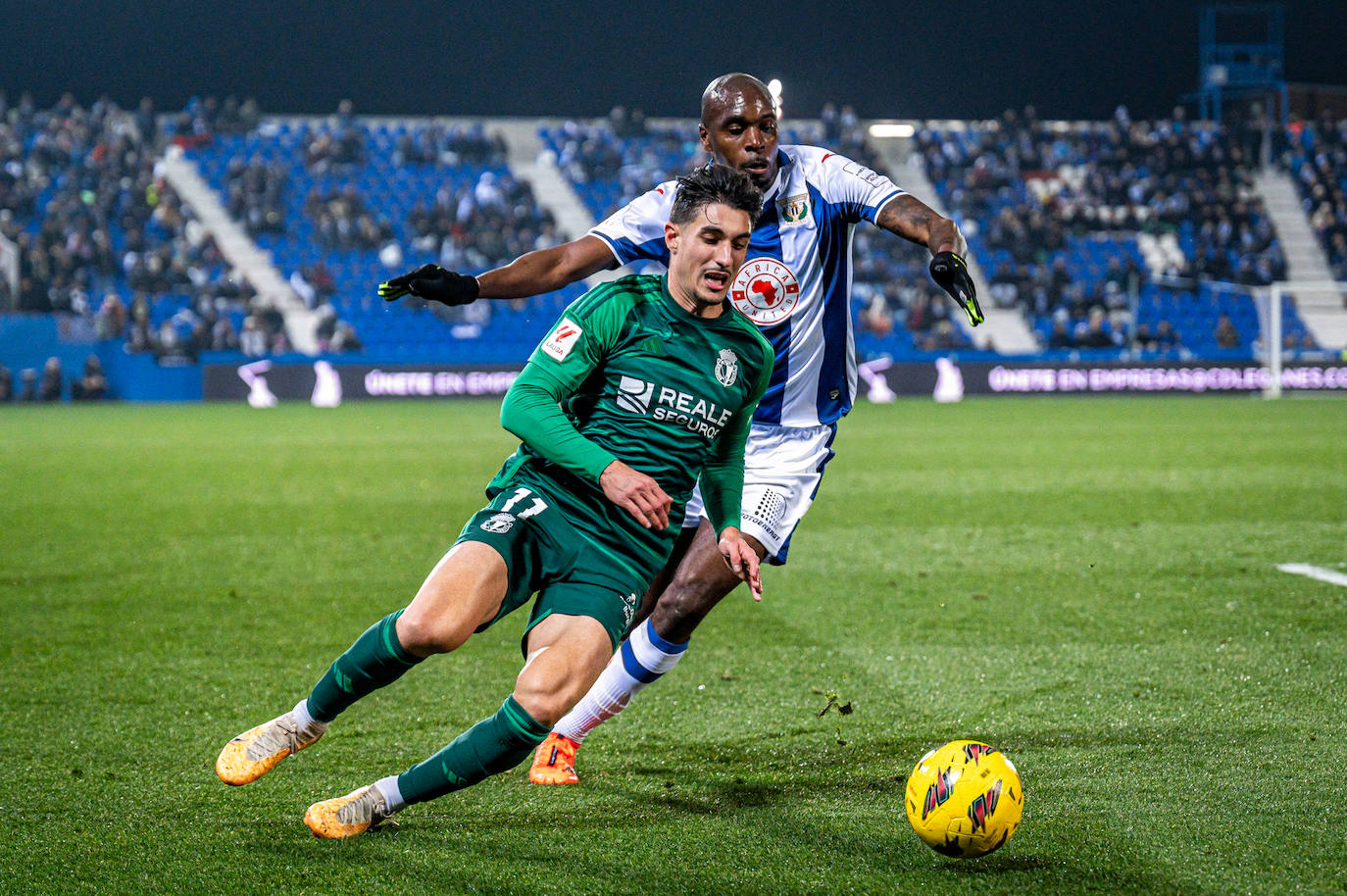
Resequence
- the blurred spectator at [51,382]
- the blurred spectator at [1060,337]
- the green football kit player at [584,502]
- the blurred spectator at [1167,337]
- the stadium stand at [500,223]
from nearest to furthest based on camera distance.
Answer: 1. the green football kit player at [584,502]
2. the blurred spectator at [51,382]
3. the stadium stand at [500,223]
4. the blurred spectator at [1167,337]
5. the blurred spectator at [1060,337]

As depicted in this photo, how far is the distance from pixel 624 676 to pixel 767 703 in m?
0.82

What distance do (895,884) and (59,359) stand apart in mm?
27279

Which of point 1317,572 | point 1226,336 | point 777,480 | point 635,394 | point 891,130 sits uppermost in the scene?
point 891,130

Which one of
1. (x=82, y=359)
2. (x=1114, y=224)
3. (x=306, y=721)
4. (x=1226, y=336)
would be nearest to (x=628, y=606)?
(x=306, y=721)

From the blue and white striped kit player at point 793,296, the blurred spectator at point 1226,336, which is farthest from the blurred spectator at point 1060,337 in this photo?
the blue and white striped kit player at point 793,296

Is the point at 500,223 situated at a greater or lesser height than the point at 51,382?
greater

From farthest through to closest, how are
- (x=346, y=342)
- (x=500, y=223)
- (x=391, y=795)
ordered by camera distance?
1. (x=500, y=223)
2. (x=346, y=342)
3. (x=391, y=795)

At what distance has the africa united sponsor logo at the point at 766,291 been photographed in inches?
187

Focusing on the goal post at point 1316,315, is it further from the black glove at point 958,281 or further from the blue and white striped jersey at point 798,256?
the black glove at point 958,281

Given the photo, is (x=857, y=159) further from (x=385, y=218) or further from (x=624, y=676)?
(x=624, y=676)

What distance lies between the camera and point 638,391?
376 centimetres

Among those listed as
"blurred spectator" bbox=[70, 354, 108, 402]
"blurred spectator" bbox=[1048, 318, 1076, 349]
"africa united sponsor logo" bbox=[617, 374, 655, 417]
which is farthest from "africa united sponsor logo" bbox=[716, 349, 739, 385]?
"blurred spectator" bbox=[1048, 318, 1076, 349]

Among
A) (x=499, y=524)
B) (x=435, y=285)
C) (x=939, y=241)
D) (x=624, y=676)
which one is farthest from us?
(x=624, y=676)

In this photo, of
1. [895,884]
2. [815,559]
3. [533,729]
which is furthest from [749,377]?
[815,559]
